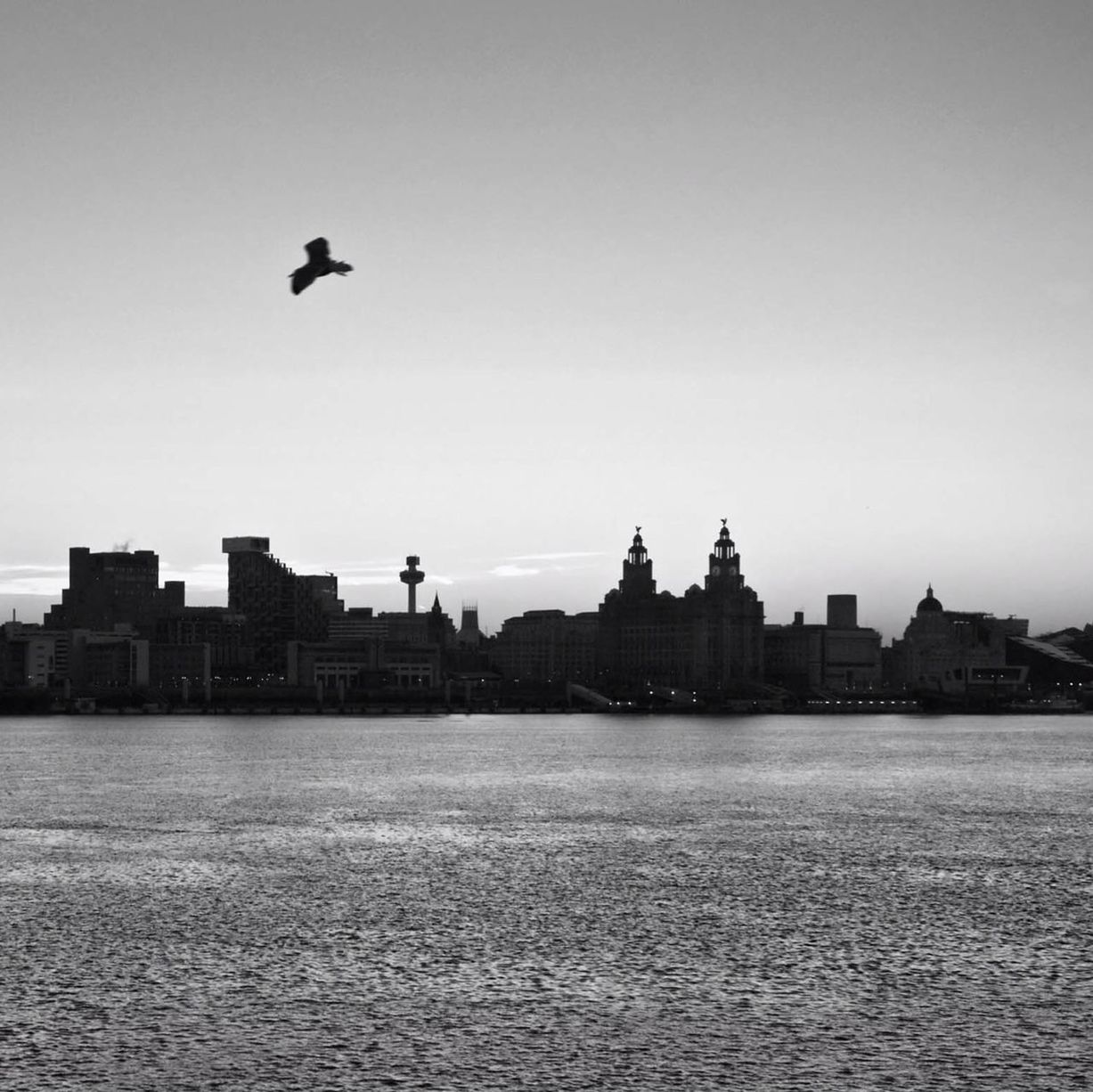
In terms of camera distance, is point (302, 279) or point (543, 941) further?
point (543, 941)

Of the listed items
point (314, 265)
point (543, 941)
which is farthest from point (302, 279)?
point (543, 941)

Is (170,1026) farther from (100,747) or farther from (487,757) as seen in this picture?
(100,747)

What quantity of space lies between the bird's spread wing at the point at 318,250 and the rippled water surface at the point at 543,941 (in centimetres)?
1475

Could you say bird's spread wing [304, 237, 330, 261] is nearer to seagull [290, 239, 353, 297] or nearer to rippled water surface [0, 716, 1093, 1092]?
seagull [290, 239, 353, 297]

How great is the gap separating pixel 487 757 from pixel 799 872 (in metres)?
74.7

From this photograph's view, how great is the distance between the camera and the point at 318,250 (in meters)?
31.6

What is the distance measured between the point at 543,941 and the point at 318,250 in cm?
1753

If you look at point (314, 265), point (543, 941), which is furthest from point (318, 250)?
point (543, 941)

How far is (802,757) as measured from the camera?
128625 mm

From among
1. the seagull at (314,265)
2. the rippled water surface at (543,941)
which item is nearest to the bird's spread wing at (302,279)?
the seagull at (314,265)

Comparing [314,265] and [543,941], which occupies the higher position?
[314,265]

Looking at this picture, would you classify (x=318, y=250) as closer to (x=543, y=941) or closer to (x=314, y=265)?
(x=314, y=265)

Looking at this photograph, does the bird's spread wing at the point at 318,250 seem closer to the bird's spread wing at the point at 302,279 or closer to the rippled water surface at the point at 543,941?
the bird's spread wing at the point at 302,279

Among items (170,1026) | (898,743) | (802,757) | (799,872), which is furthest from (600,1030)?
(898,743)
